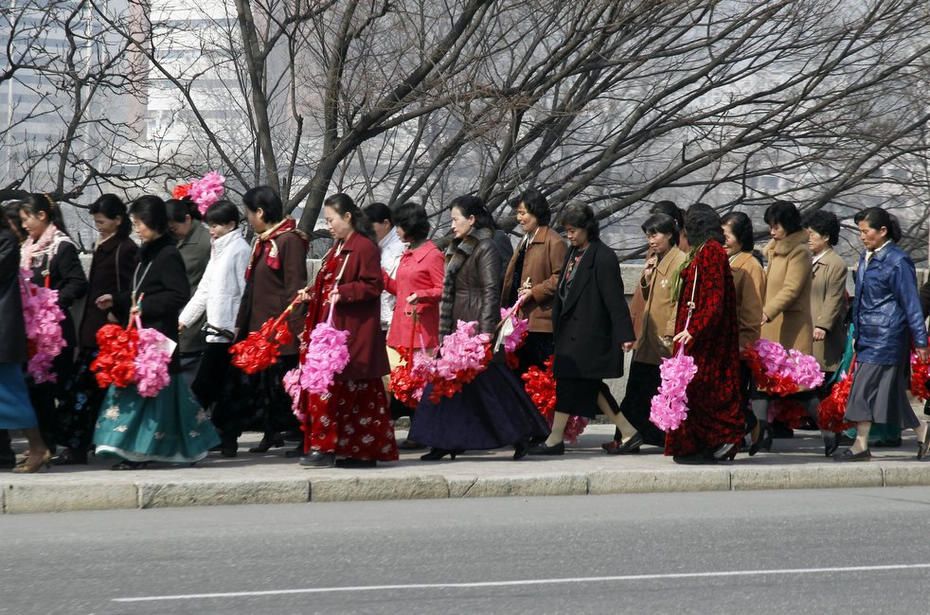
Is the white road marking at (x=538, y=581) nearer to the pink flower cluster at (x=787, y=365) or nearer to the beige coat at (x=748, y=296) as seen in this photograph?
the pink flower cluster at (x=787, y=365)

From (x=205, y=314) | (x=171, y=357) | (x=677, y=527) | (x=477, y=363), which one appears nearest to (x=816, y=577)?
(x=677, y=527)

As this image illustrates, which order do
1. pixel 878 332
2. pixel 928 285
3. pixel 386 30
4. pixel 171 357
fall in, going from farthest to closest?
pixel 386 30, pixel 928 285, pixel 878 332, pixel 171 357

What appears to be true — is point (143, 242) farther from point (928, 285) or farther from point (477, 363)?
point (928, 285)

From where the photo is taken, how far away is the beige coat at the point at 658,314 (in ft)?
36.6

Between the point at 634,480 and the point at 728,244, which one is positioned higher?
the point at 728,244

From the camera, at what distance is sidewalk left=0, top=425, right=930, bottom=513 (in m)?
8.63

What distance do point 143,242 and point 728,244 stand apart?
4440 millimetres

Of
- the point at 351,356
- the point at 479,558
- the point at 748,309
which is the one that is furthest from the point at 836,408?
the point at 479,558

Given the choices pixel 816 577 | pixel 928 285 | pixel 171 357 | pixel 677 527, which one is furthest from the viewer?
pixel 928 285

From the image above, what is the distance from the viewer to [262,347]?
9.74 meters

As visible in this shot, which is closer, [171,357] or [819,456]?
[171,357]

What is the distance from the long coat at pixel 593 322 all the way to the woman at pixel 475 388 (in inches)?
19.4

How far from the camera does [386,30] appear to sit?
1694 centimetres

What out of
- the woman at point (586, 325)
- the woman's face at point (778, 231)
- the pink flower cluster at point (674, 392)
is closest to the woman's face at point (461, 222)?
the woman at point (586, 325)
